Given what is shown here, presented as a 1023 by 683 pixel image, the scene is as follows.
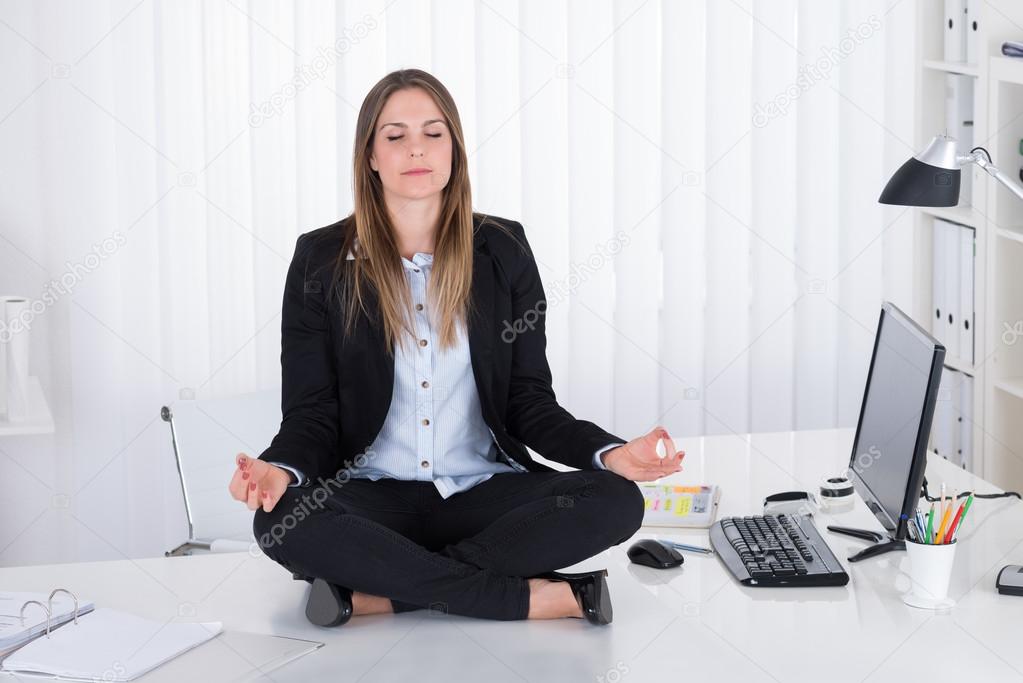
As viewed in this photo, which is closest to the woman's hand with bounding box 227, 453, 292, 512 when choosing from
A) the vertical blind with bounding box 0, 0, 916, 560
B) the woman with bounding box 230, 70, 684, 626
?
the woman with bounding box 230, 70, 684, 626

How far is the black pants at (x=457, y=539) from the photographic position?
1816mm

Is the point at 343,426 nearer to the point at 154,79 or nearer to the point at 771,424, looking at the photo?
the point at 154,79

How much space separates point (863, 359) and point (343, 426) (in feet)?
6.42

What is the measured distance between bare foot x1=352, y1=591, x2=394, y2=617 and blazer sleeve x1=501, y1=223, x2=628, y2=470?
0.42 meters

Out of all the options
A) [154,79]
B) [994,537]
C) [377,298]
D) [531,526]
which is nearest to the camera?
[531,526]

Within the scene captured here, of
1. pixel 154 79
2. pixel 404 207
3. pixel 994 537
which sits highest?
pixel 154 79

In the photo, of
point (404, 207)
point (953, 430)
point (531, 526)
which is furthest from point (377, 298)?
point (953, 430)

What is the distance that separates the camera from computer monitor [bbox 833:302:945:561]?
1.83 meters

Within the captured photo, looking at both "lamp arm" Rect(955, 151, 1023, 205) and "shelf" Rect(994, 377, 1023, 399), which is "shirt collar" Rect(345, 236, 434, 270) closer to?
"lamp arm" Rect(955, 151, 1023, 205)

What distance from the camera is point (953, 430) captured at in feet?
10.6

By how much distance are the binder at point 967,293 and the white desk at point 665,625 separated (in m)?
1.02

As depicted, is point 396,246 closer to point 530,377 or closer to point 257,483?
point 530,377

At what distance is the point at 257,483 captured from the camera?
184 cm

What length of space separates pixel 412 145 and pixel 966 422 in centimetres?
174
